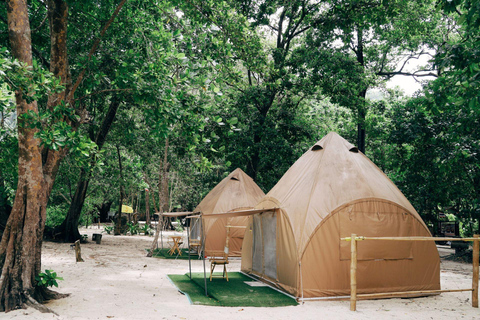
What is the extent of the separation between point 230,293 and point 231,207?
707 cm

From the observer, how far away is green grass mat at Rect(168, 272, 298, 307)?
772 centimetres

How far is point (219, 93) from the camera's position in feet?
21.9

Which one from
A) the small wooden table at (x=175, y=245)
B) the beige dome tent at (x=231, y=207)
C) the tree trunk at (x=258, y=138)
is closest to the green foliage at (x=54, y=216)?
the small wooden table at (x=175, y=245)

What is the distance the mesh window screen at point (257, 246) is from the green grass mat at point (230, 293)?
1.40 ft

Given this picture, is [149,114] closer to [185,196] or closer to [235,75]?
[235,75]

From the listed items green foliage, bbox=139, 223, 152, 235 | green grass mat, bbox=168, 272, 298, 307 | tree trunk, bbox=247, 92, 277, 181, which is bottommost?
green foliage, bbox=139, 223, 152, 235

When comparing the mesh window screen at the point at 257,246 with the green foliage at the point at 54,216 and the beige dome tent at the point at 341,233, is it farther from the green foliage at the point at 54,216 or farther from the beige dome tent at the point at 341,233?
the green foliage at the point at 54,216

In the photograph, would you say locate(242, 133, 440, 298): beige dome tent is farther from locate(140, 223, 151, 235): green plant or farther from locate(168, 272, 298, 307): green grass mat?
locate(140, 223, 151, 235): green plant

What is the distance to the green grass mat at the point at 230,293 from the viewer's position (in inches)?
304

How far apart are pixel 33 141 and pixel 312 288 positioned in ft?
20.1

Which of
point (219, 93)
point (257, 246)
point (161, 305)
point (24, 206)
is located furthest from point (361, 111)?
point (24, 206)

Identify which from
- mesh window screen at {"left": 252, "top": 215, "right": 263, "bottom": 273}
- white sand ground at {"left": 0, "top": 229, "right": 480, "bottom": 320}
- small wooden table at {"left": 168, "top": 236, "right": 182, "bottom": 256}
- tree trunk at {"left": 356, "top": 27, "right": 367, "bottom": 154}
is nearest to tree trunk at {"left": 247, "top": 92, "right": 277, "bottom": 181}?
tree trunk at {"left": 356, "top": 27, "right": 367, "bottom": 154}

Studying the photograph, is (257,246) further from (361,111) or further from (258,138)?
(258,138)

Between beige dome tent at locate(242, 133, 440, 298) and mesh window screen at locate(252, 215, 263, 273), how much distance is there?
0.64 m
